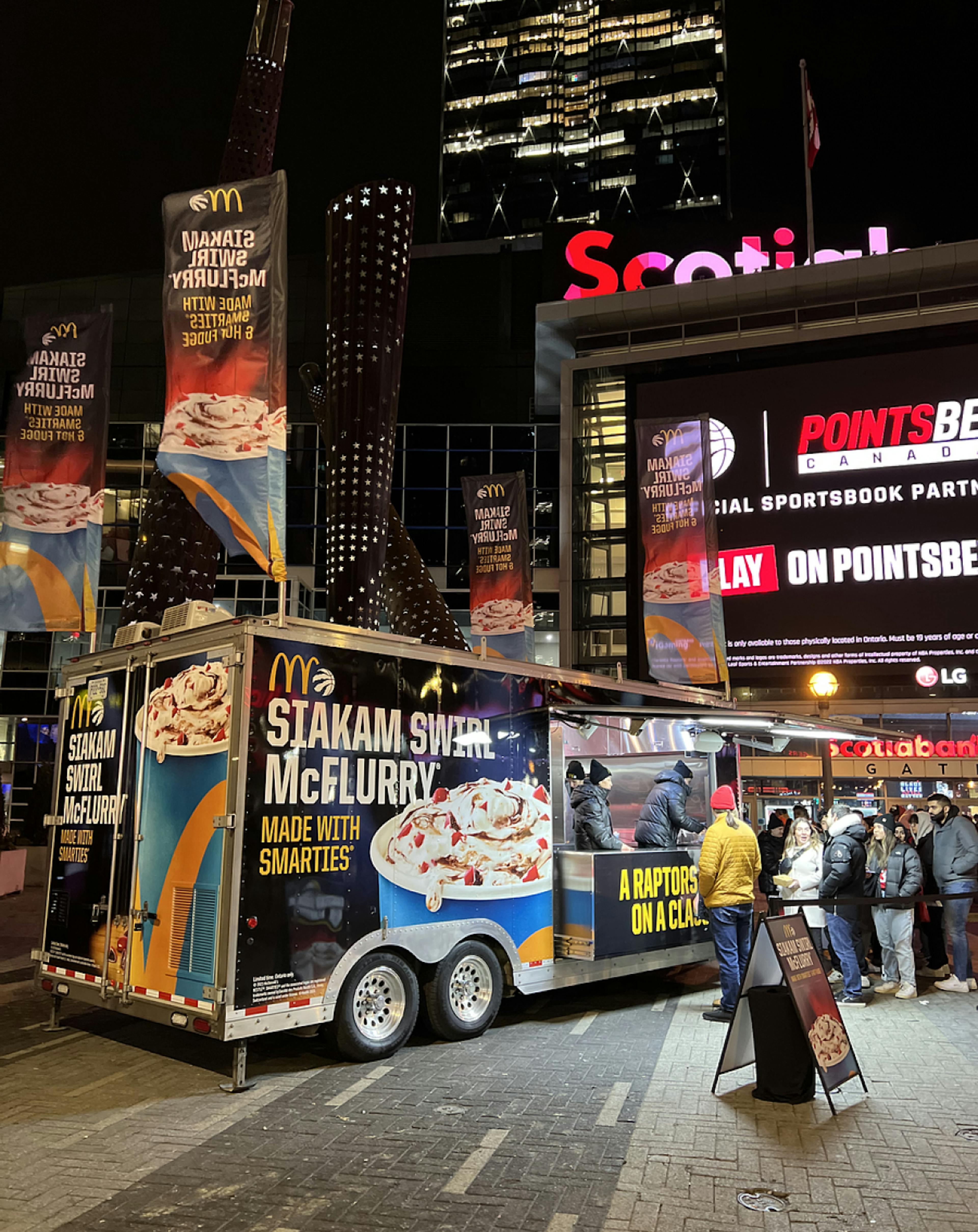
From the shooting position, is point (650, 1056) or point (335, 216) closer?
point (650, 1056)

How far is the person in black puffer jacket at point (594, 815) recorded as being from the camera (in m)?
9.44

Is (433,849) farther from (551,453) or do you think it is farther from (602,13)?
(602,13)

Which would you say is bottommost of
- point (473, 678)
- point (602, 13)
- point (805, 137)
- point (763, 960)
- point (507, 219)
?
point (763, 960)

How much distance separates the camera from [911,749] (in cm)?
2517

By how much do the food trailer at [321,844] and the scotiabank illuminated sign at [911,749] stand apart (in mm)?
17090

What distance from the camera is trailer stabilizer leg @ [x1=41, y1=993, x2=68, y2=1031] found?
8102mm

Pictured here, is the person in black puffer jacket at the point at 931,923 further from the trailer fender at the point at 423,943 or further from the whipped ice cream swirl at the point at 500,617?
the whipped ice cream swirl at the point at 500,617

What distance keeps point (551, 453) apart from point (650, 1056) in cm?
3002

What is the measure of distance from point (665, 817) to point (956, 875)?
Result: 3278 millimetres

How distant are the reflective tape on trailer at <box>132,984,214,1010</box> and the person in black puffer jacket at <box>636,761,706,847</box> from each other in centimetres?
533

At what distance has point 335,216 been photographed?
11.0m

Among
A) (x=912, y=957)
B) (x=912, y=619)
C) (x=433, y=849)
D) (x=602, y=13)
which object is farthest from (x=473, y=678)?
(x=602, y=13)

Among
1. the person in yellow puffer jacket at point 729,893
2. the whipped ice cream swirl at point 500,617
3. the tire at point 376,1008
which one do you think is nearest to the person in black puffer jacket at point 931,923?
the person in yellow puffer jacket at point 729,893

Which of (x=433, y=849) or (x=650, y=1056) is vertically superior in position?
(x=433, y=849)
